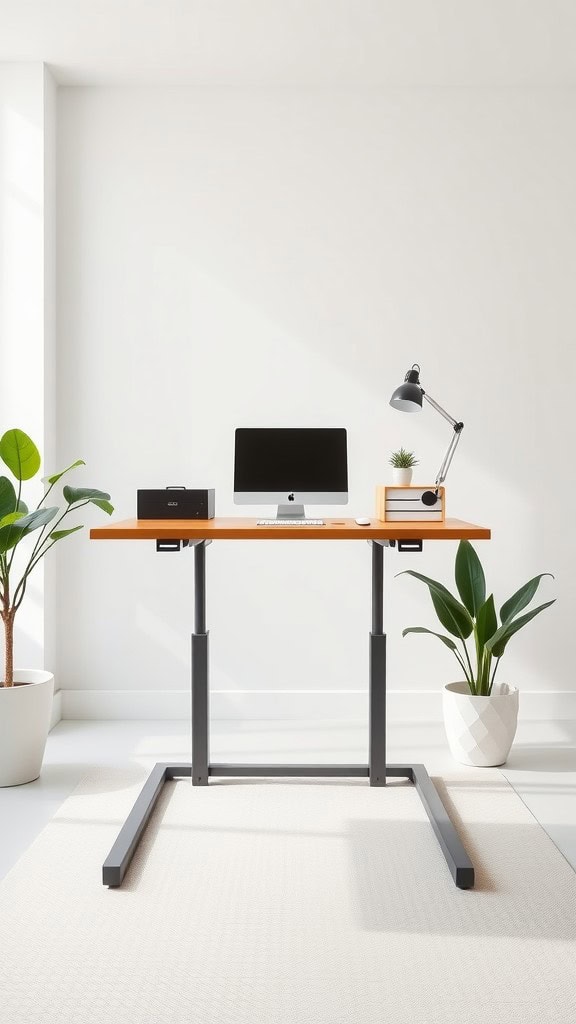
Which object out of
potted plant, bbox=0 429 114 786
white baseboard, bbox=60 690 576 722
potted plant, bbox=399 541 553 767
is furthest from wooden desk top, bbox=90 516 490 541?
white baseboard, bbox=60 690 576 722

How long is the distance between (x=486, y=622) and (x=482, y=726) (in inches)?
15.4

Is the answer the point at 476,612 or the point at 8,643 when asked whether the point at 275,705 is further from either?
the point at 8,643

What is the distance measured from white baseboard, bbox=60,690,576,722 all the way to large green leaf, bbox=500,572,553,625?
82 cm

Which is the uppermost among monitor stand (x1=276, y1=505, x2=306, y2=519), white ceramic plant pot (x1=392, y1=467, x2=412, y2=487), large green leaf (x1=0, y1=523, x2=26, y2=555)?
white ceramic plant pot (x1=392, y1=467, x2=412, y2=487)

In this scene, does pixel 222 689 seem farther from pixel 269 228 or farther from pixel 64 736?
pixel 269 228

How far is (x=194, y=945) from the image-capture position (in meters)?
1.94

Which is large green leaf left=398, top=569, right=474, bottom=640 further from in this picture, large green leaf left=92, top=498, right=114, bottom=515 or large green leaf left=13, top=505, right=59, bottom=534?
large green leaf left=13, top=505, right=59, bottom=534

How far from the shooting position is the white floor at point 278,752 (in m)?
2.76

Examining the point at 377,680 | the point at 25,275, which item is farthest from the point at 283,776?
the point at 25,275

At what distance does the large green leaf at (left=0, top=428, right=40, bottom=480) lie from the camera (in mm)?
3031

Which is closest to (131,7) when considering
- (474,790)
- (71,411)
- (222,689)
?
(71,411)

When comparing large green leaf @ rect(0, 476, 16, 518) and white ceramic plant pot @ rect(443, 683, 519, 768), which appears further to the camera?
white ceramic plant pot @ rect(443, 683, 519, 768)

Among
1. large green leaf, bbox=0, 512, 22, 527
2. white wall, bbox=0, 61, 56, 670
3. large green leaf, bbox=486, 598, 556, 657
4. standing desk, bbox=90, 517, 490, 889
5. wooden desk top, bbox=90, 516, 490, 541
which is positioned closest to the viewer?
standing desk, bbox=90, 517, 490, 889

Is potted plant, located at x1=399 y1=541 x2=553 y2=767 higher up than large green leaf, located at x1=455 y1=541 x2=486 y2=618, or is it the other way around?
large green leaf, located at x1=455 y1=541 x2=486 y2=618
